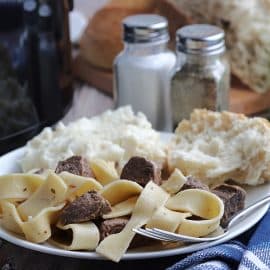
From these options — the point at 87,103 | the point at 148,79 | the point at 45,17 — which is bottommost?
the point at 87,103

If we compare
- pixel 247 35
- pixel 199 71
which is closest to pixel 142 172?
pixel 199 71

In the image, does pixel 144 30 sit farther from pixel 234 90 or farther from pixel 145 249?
pixel 145 249

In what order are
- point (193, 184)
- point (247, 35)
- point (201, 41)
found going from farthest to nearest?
point (247, 35) < point (201, 41) < point (193, 184)

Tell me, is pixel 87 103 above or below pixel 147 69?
below

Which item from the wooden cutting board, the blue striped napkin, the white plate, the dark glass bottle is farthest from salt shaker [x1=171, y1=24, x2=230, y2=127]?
the blue striped napkin

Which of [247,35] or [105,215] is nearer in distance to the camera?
[105,215]

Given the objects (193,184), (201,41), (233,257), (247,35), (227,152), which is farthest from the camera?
(247,35)
